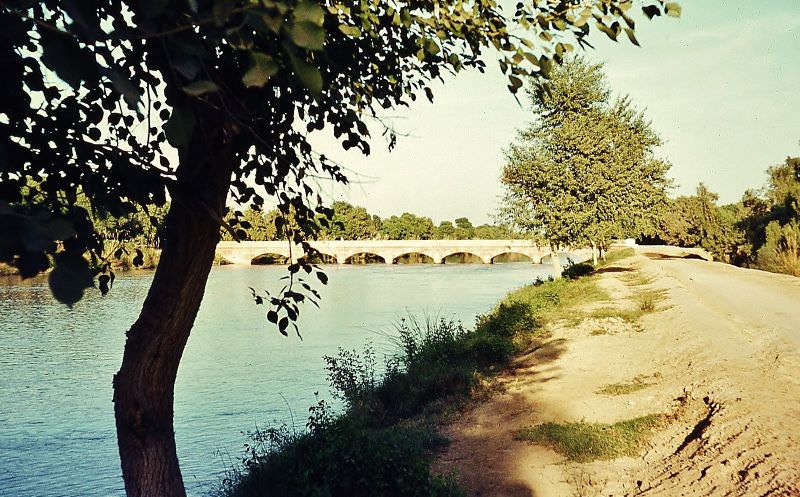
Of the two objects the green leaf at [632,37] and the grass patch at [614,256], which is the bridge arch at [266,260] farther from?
the green leaf at [632,37]

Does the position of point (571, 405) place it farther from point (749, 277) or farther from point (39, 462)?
point (749, 277)

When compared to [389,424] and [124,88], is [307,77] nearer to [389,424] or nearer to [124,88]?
[124,88]

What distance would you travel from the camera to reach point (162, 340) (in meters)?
4.01

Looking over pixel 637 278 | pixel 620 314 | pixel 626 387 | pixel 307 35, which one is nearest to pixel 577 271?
pixel 637 278

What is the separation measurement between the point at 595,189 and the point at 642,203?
9.74ft

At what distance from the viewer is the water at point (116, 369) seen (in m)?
11.2

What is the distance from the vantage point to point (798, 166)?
31.3 meters

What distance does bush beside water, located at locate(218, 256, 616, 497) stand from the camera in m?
6.39

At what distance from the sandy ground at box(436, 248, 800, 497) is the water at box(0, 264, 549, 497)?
3778mm

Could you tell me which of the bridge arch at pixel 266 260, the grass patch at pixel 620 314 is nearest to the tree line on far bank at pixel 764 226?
the grass patch at pixel 620 314

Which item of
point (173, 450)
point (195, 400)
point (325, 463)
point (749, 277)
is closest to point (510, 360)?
point (195, 400)

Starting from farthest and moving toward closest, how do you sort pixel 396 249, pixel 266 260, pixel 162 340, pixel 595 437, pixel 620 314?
pixel 266 260 → pixel 396 249 → pixel 620 314 → pixel 595 437 → pixel 162 340

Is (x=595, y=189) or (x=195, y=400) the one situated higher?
(x=595, y=189)

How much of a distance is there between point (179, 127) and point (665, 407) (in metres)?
8.72
